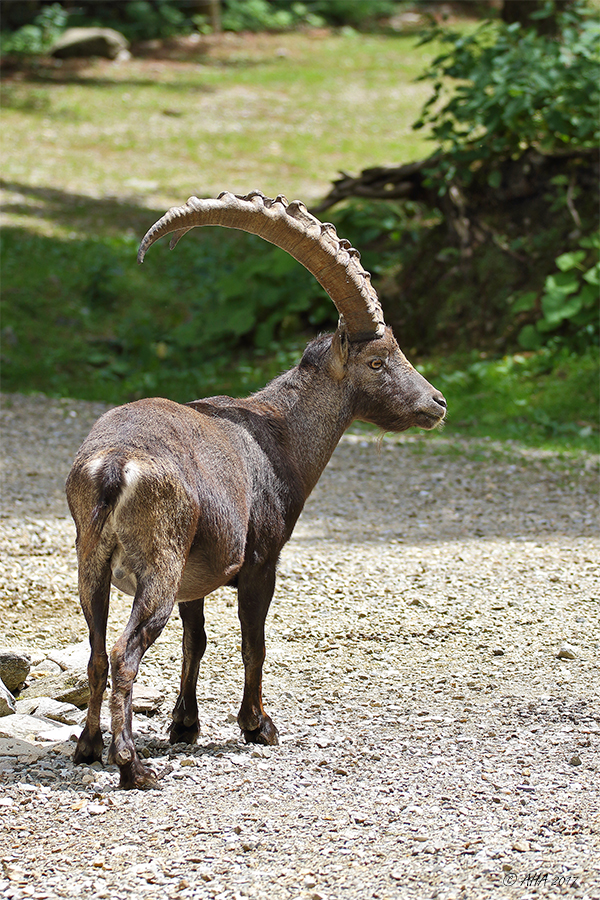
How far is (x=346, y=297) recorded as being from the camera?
5129 mm

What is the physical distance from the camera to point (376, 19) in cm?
3306

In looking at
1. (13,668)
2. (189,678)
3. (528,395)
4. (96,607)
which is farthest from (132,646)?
(528,395)

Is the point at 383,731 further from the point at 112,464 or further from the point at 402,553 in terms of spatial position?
the point at 402,553

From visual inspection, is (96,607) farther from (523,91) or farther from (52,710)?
(523,91)

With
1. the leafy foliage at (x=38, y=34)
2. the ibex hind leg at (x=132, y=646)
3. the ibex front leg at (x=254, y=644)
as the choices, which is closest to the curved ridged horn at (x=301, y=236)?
the ibex front leg at (x=254, y=644)

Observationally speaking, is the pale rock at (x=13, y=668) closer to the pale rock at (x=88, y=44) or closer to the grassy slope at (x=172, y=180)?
the grassy slope at (x=172, y=180)

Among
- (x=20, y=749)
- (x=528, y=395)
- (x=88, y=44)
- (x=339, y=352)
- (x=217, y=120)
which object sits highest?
(x=88, y=44)

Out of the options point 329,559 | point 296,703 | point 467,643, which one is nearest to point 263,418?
point 296,703

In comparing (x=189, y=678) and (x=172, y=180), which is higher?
(x=172, y=180)

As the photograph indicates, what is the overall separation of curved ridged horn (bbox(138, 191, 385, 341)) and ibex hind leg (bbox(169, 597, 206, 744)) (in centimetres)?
168

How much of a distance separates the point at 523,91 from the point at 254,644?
964cm

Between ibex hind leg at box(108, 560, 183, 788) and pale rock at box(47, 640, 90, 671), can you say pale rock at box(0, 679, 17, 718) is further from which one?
ibex hind leg at box(108, 560, 183, 788)

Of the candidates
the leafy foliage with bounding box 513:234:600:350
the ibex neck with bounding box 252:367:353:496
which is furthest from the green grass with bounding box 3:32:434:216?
the ibex neck with bounding box 252:367:353:496

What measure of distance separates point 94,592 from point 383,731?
1.80m
